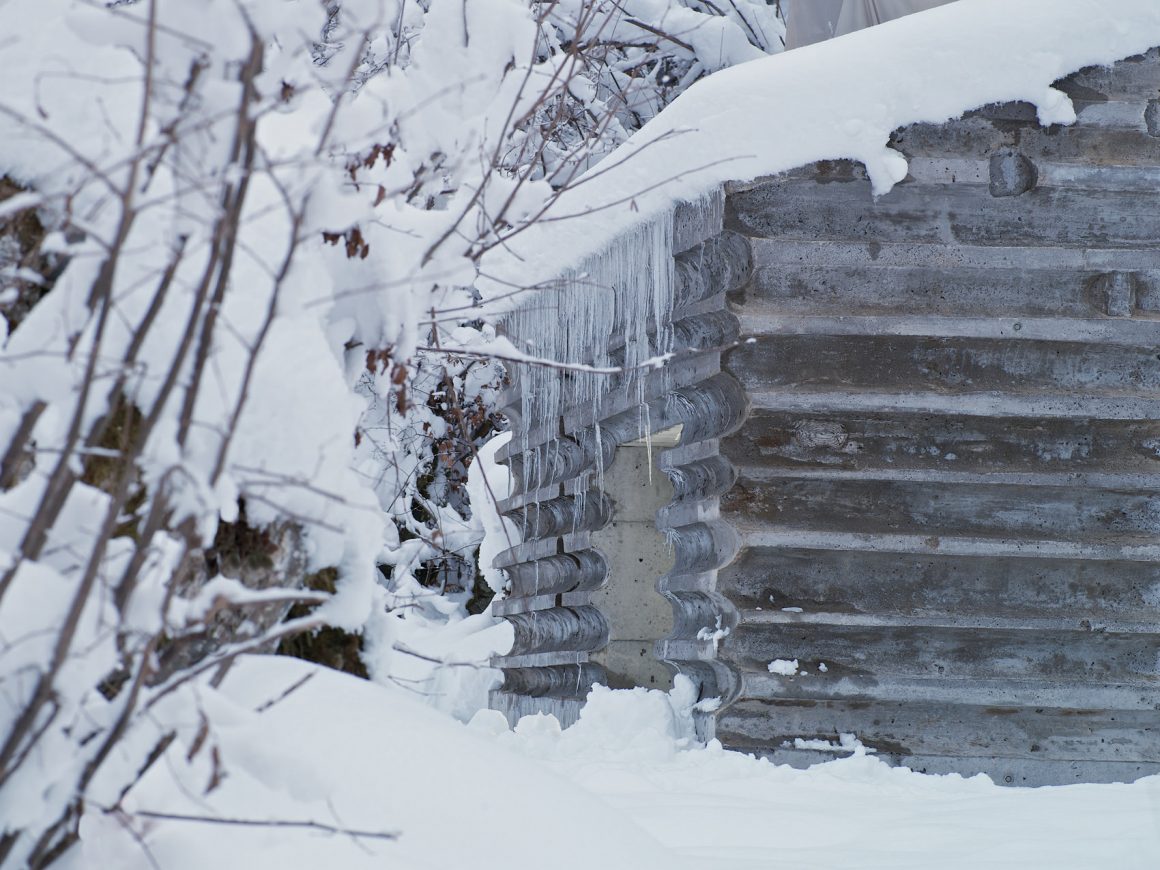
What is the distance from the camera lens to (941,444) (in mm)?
5410

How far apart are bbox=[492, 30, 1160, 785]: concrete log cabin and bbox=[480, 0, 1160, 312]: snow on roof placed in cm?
9

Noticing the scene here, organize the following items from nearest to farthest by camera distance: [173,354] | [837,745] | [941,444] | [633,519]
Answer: [173,354]
[941,444]
[837,745]
[633,519]

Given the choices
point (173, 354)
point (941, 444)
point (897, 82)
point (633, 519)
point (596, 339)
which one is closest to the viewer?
point (173, 354)

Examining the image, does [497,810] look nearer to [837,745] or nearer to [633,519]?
[837,745]

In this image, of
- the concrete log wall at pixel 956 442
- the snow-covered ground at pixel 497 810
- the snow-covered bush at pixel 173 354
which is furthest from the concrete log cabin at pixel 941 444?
the snow-covered bush at pixel 173 354

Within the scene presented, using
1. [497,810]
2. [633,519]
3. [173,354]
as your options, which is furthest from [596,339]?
[173,354]

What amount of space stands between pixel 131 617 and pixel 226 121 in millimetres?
696

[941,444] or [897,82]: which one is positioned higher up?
[897,82]

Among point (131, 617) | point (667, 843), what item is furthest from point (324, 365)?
point (667, 843)

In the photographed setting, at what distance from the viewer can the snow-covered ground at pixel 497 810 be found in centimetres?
202

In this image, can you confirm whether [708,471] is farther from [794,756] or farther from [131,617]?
[131,617]

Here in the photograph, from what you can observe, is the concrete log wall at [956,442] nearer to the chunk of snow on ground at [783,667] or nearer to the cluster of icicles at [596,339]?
the chunk of snow on ground at [783,667]

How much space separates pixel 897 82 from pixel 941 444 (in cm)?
139

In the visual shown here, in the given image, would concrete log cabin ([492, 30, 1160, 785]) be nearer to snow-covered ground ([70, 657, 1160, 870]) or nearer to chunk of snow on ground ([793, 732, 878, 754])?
chunk of snow on ground ([793, 732, 878, 754])
